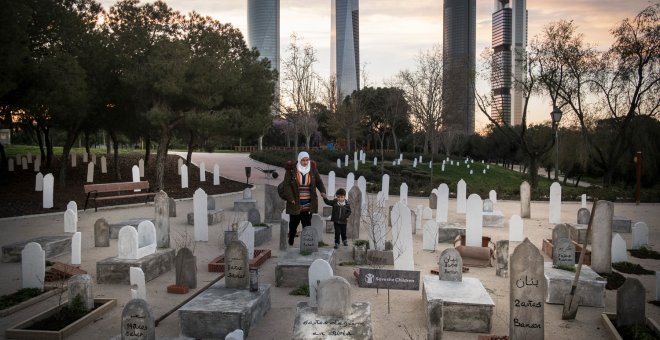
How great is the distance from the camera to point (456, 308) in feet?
21.0

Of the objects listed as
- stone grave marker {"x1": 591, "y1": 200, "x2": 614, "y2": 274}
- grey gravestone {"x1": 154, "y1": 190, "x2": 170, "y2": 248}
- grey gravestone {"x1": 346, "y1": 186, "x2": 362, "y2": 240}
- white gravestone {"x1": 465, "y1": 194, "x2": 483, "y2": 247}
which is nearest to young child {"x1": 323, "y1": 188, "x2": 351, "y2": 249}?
grey gravestone {"x1": 346, "y1": 186, "x2": 362, "y2": 240}

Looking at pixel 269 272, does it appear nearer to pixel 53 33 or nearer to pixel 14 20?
pixel 14 20

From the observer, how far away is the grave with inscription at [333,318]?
5340mm

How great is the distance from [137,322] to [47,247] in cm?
651

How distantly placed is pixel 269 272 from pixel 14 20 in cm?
1277

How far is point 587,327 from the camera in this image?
6.60 meters

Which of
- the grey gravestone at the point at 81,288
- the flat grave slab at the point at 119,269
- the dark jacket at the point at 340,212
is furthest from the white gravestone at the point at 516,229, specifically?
the grey gravestone at the point at 81,288

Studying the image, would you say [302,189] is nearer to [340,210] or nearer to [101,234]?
[340,210]

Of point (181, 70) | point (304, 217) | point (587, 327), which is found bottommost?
point (587, 327)

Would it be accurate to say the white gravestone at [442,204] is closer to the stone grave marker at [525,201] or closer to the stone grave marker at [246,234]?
the stone grave marker at [525,201]

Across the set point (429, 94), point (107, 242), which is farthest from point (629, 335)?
point (429, 94)

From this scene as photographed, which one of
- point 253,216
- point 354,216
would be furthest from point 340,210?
point 253,216

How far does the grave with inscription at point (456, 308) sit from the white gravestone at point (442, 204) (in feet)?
23.5

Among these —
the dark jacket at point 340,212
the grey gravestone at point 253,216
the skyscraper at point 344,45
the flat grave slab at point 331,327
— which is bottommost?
the flat grave slab at point 331,327
